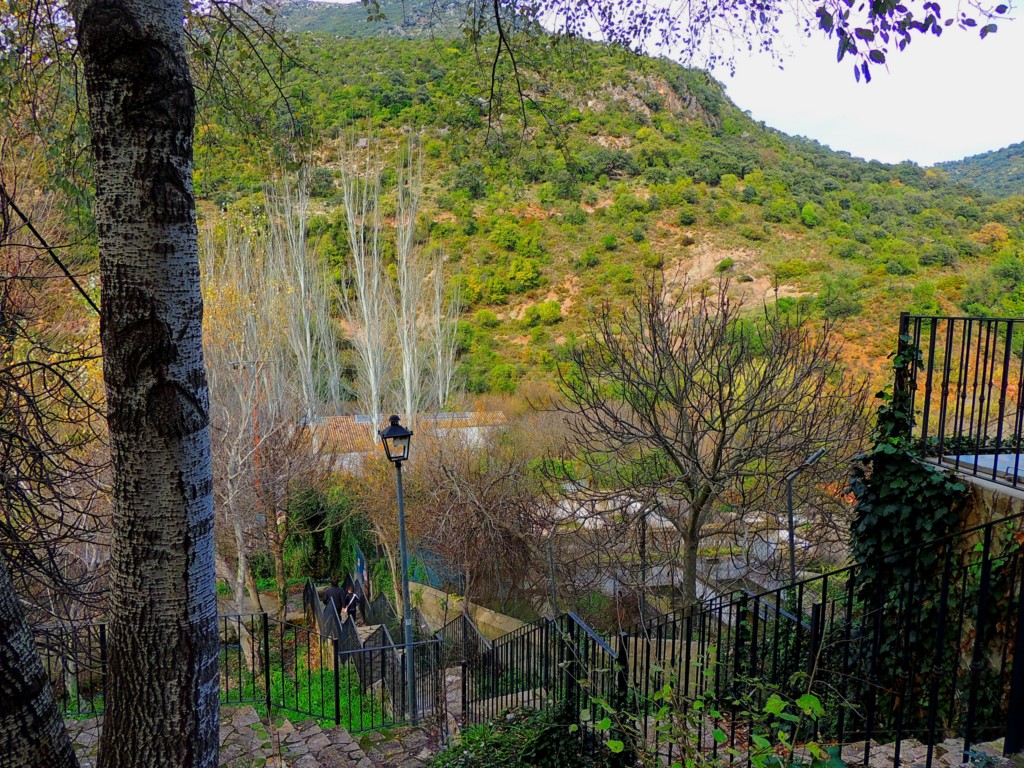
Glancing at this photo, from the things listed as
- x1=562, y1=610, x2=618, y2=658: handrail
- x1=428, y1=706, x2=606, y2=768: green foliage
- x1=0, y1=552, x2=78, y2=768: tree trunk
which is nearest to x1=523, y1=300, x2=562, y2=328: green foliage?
x1=428, y1=706, x2=606, y2=768: green foliage

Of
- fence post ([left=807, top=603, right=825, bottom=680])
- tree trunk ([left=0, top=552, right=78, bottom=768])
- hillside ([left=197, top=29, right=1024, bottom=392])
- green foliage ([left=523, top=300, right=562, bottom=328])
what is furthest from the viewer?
green foliage ([left=523, top=300, right=562, bottom=328])

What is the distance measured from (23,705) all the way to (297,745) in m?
4.84

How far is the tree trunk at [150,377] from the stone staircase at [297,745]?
3.25 m

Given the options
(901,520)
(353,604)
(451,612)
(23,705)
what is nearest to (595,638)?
(901,520)

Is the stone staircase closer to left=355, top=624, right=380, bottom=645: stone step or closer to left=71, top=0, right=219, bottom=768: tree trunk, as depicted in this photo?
left=71, top=0, right=219, bottom=768: tree trunk

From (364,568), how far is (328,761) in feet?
33.6

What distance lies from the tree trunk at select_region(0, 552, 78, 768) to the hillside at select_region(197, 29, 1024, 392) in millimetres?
21445

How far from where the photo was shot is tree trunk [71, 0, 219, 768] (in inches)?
71.3

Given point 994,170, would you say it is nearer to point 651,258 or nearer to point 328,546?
point 651,258

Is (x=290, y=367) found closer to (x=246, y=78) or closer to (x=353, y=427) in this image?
(x=353, y=427)

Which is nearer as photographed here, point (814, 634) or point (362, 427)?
point (814, 634)

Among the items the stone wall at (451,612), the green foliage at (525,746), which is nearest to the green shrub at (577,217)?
the stone wall at (451,612)

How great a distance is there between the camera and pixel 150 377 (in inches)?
71.7

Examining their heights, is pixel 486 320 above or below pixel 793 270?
below
